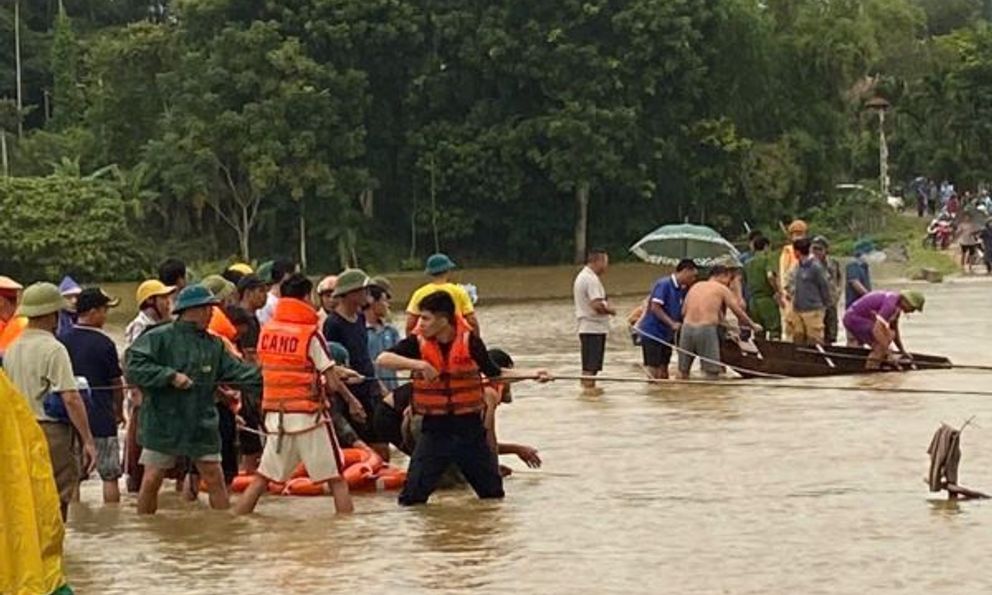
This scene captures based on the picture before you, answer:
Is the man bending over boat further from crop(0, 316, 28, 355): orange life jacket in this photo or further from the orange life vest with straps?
crop(0, 316, 28, 355): orange life jacket

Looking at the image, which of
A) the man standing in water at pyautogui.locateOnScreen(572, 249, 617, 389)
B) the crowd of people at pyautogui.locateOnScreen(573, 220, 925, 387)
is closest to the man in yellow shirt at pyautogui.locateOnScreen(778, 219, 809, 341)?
the crowd of people at pyautogui.locateOnScreen(573, 220, 925, 387)

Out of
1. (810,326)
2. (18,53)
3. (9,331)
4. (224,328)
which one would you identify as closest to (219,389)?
(224,328)

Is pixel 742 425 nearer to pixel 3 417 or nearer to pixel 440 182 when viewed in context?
pixel 3 417

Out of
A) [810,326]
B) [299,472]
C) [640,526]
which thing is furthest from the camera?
[810,326]

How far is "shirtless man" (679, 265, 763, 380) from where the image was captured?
2028 cm

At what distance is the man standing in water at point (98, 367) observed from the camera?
13.0 metres

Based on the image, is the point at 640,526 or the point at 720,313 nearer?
the point at 640,526

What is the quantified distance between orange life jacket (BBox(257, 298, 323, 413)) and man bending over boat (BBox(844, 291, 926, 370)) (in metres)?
8.66

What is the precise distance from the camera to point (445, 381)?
12.6 metres

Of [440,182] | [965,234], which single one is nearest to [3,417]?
[965,234]

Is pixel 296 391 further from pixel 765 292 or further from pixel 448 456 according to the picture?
pixel 765 292

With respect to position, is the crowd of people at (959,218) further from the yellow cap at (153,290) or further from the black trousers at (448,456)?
the black trousers at (448,456)

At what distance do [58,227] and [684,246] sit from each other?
3006cm

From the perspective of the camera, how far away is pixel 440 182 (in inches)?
2191
